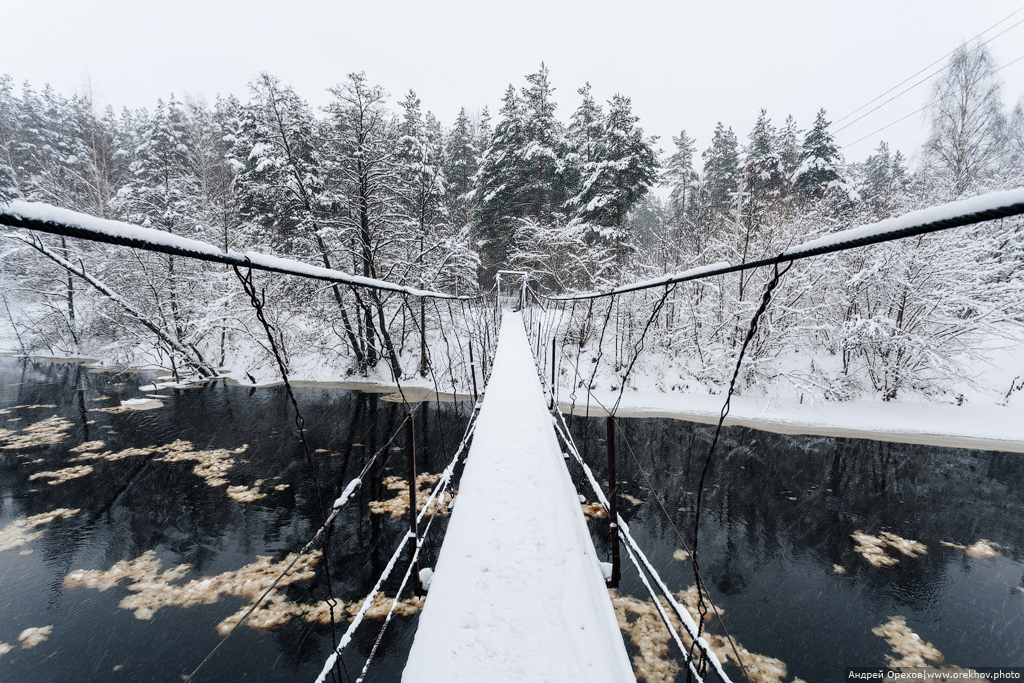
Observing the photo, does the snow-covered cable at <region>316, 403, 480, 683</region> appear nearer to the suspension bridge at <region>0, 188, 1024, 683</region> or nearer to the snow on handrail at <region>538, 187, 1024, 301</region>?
the suspension bridge at <region>0, 188, 1024, 683</region>

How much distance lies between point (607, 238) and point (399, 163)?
684cm

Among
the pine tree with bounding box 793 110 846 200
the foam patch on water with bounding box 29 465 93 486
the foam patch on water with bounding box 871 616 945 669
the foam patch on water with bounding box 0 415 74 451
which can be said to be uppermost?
the pine tree with bounding box 793 110 846 200

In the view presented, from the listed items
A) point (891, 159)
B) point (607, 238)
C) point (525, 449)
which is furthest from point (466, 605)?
point (891, 159)

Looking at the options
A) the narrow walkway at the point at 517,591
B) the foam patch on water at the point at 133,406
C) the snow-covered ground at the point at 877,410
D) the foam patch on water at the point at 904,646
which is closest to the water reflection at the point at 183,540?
the foam patch on water at the point at 133,406

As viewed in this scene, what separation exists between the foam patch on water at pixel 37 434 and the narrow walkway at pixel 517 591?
910 centimetres

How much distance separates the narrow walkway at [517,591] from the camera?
1.48 metres

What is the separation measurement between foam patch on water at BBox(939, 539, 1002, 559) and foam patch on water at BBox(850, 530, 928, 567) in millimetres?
338

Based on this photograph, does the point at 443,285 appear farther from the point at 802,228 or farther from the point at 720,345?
the point at 802,228

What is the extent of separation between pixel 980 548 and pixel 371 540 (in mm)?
6787

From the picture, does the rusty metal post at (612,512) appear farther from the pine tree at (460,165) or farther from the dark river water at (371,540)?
the pine tree at (460,165)

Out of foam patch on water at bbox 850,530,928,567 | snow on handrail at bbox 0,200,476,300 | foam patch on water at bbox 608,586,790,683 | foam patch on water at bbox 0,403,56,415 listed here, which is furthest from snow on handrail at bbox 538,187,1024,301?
foam patch on water at bbox 0,403,56,415

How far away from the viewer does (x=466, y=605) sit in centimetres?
172

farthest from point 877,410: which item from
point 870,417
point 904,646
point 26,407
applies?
point 26,407

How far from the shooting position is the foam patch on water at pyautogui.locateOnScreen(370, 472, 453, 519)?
4.52m
